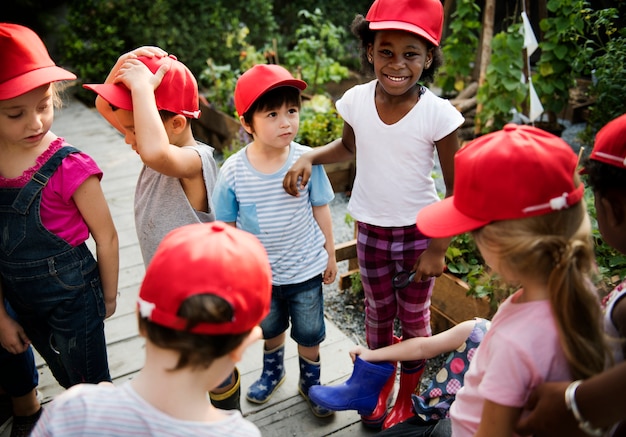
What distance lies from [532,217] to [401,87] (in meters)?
0.91

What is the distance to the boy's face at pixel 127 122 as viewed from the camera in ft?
5.84

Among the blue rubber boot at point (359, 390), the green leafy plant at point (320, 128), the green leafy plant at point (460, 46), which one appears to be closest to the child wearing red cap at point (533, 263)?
the blue rubber boot at point (359, 390)

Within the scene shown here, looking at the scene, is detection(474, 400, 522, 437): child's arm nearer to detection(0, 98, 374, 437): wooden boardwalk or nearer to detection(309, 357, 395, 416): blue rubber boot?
detection(309, 357, 395, 416): blue rubber boot

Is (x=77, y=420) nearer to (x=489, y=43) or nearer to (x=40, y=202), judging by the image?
(x=40, y=202)

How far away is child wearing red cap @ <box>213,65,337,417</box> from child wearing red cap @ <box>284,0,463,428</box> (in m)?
0.10

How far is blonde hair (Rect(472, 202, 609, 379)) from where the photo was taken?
112cm

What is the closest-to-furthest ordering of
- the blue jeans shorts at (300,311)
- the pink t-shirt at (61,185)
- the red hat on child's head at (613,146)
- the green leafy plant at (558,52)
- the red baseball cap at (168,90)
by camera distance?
the red hat on child's head at (613,146) < the pink t-shirt at (61,185) < the red baseball cap at (168,90) < the blue jeans shorts at (300,311) < the green leafy plant at (558,52)

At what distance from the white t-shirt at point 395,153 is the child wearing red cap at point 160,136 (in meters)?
0.57

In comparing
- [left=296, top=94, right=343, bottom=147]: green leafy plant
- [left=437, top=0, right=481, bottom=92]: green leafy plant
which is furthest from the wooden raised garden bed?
[left=437, top=0, right=481, bottom=92]: green leafy plant

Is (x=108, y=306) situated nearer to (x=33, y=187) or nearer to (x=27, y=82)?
(x=33, y=187)

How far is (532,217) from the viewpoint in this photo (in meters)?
1.16

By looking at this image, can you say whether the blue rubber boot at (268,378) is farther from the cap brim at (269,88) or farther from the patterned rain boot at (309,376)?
the cap brim at (269,88)

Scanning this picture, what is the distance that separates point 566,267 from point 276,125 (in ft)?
3.72

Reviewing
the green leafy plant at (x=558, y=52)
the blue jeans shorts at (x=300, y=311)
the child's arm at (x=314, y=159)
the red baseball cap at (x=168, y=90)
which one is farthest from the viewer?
the green leafy plant at (x=558, y=52)
